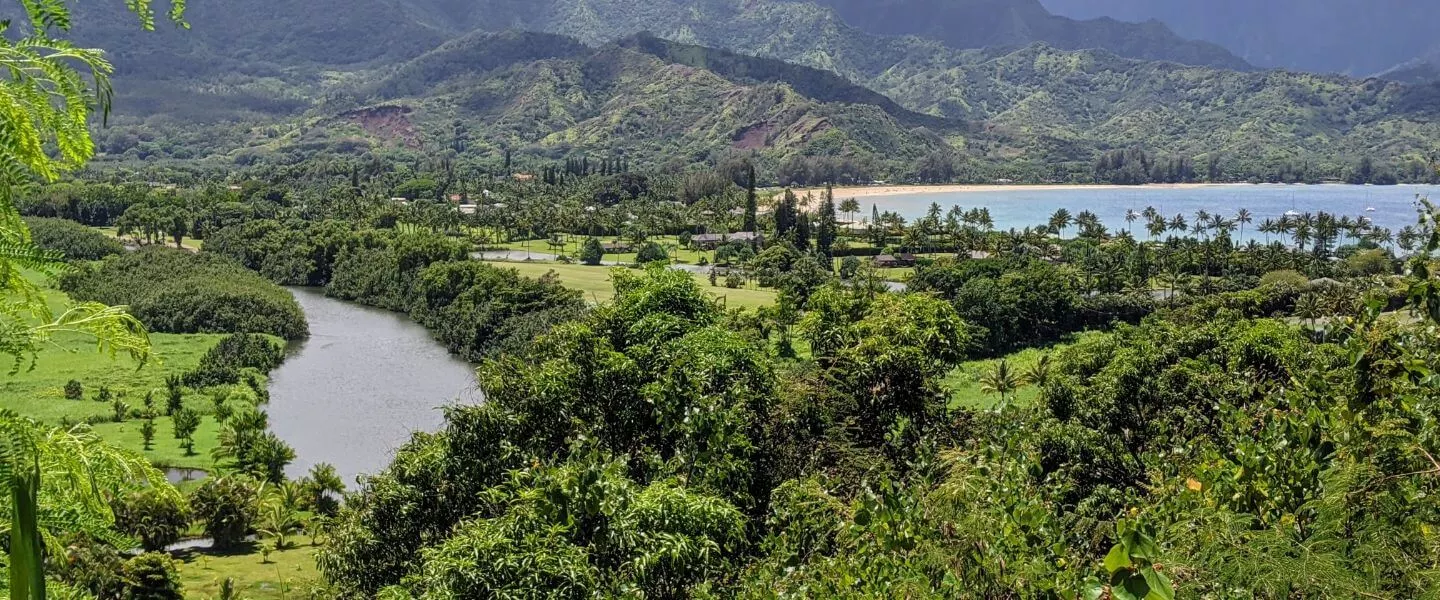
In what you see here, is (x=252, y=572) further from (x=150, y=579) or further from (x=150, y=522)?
(x=150, y=579)

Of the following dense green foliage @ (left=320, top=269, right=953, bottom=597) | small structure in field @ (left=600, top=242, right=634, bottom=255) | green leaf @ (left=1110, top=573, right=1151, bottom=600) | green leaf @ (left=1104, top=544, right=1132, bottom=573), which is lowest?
small structure in field @ (left=600, top=242, right=634, bottom=255)

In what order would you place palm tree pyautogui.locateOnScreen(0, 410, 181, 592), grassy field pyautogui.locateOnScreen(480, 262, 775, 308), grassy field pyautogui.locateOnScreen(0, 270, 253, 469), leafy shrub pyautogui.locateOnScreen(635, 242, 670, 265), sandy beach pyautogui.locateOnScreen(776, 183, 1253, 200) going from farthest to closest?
sandy beach pyautogui.locateOnScreen(776, 183, 1253, 200)
leafy shrub pyautogui.locateOnScreen(635, 242, 670, 265)
grassy field pyautogui.locateOnScreen(480, 262, 775, 308)
grassy field pyautogui.locateOnScreen(0, 270, 253, 469)
palm tree pyautogui.locateOnScreen(0, 410, 181, 592)

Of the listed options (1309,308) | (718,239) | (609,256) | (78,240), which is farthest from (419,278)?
(1309,308)

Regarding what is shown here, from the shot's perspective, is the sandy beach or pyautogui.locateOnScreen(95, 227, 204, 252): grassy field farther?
the sandy beach

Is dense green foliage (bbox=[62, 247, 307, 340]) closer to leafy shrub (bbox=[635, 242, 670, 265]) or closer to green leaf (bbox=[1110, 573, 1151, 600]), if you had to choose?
leafy shrub (bbox=[635, 242, 670, 265])

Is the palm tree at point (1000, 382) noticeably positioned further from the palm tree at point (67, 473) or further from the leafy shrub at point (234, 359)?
the palm tree at point (67, 473)

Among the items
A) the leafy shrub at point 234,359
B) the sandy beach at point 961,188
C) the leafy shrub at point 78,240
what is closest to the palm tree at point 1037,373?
the leafy shrub at point 234,359

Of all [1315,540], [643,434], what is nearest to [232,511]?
[643,434]

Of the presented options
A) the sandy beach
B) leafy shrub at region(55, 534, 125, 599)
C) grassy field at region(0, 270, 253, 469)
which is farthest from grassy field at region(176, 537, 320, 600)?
the sandy beach
